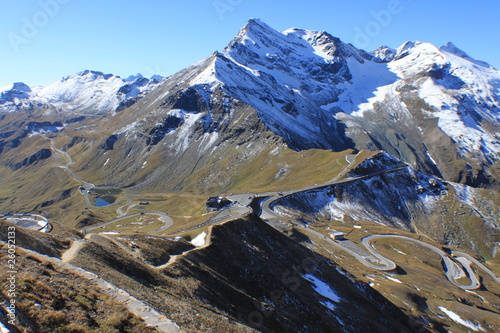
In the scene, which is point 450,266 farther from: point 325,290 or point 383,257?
point 325,290

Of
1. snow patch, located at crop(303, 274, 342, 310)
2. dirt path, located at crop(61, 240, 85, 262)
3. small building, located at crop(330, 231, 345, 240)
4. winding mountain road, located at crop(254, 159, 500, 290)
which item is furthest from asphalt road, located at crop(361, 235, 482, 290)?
dirt path, located at crop(61, 240, 85, 262)

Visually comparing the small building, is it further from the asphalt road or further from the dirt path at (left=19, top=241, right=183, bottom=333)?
the dirt path at (left=19, top=241, right=183, bottom=333)

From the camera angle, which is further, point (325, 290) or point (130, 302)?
point (325, 290)

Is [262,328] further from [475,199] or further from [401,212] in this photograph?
[475,199]

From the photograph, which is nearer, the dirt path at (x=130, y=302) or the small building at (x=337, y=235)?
the dirt path at (x=130, y=302)

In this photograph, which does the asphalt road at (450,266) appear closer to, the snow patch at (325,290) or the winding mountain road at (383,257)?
the winding mountain road at (383,257)

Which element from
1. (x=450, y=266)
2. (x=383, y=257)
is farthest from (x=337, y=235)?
(x=450, y=266)

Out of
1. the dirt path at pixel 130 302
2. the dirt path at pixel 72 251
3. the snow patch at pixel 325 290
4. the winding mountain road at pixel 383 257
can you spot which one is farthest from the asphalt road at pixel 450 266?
the dirt path at pixel 130 302

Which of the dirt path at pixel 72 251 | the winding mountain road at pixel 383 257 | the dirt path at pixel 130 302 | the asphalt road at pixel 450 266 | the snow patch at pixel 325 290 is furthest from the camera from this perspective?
the asphalt road at pixel 450 266

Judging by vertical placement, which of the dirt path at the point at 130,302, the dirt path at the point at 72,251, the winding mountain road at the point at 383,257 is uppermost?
the dirt path at the point at 130,302

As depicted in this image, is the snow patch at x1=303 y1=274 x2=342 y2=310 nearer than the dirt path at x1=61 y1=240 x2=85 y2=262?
No

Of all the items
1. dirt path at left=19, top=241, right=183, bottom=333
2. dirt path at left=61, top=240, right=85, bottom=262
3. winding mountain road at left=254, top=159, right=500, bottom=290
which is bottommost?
winding mountain road at left=254, top=159, right=500, bottom=290

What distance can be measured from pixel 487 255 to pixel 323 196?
7498cm

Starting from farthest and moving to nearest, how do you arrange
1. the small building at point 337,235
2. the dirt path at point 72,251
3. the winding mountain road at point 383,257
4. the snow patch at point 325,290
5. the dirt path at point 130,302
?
the small building at point 337,235
the winding mountain road at point 383,257
the snow patch at point 325,290
the dirt path at point 72,251
the dirt path at point 130,302
